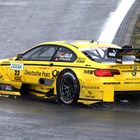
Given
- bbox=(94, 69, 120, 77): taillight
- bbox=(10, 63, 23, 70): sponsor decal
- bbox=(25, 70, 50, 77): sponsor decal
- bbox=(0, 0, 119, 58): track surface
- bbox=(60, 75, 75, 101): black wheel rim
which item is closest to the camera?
bbox=(94, 69, 120, 77): taillight

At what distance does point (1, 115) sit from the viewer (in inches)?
423

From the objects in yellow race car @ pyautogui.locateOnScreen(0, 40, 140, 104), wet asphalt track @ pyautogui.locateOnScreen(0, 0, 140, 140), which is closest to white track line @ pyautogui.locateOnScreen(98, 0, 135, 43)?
wet asphalt track @ pyautogui.locateOnScreen(0, 0, 140, 140)

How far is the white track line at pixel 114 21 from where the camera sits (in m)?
19.4

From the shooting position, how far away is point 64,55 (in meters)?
12.4

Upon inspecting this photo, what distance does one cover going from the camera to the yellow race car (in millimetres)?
11578

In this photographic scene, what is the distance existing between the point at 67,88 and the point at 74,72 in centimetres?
38

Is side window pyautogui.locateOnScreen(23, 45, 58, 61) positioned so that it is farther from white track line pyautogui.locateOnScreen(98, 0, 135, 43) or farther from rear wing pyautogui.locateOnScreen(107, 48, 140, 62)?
white track line pyautogui.locateOnScreen(98, 0, 135, 43)

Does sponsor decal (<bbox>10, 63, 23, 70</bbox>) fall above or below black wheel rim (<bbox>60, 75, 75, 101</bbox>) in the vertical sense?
above

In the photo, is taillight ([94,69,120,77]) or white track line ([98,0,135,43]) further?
white track line ([98,0,135,43])

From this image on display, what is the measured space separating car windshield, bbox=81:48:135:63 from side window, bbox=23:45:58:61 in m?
0.80

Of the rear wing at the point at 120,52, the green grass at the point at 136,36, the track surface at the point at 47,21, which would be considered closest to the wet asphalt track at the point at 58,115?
the track surface at the point at 47,21

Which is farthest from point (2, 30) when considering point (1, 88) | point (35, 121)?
point (35, 121)

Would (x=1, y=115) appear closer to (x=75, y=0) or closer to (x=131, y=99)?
(x=131, y=99)

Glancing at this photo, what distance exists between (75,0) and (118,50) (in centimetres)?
1511
